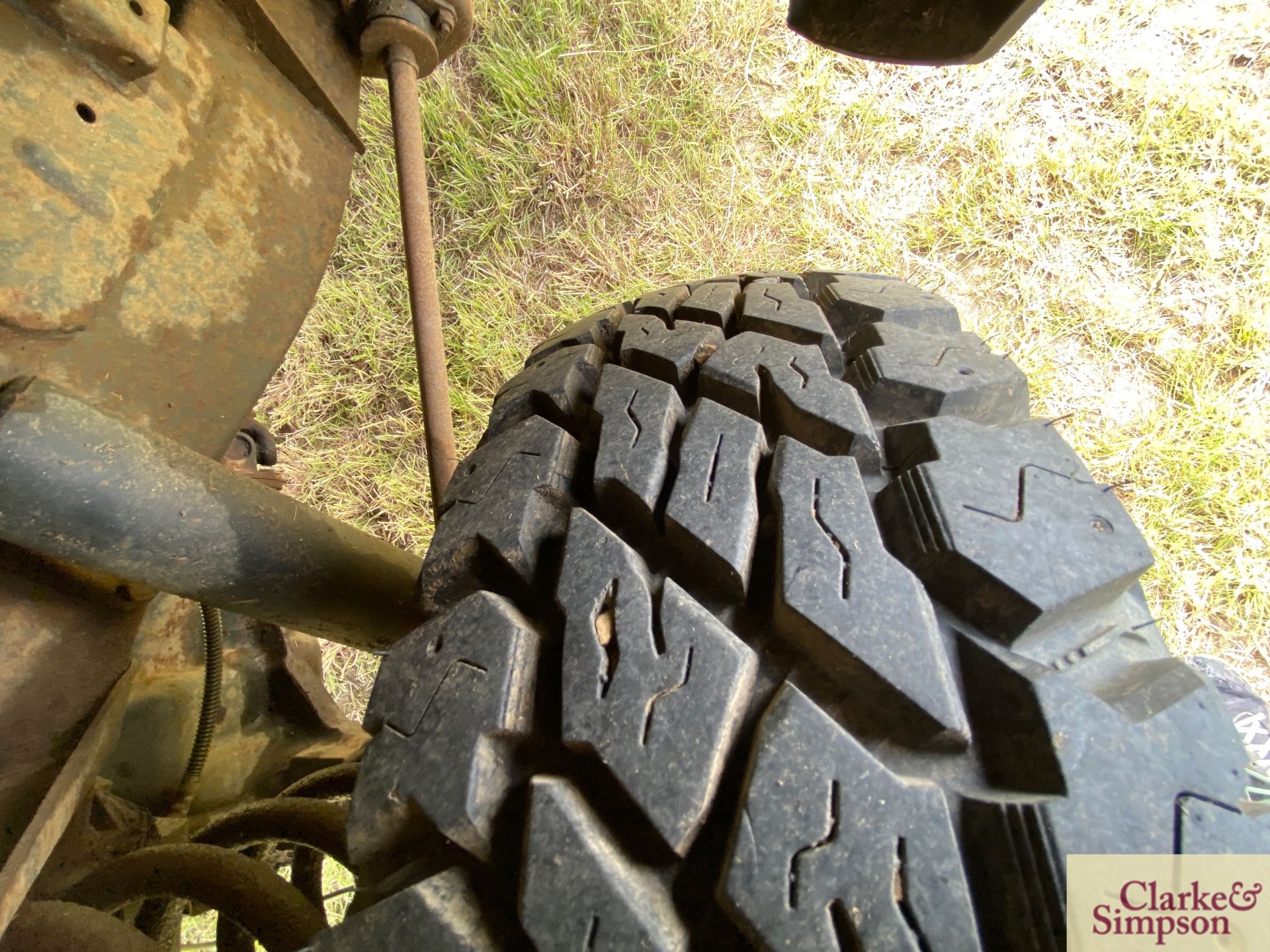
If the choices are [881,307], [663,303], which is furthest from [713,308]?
[881,307]

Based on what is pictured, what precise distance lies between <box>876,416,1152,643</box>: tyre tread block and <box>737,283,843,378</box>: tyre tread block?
171mm

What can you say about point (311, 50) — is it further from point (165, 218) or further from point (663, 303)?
point (663, 303)

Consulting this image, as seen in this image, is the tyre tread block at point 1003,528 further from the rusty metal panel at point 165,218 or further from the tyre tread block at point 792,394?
the rusty metal panel at point 165,218

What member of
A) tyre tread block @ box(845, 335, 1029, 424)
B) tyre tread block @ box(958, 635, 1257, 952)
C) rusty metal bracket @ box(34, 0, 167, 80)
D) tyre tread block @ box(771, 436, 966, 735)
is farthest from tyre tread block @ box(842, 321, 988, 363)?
rusty metal bracket @ box(34, 0, 167, 80)

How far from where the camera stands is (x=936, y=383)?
2.44ft

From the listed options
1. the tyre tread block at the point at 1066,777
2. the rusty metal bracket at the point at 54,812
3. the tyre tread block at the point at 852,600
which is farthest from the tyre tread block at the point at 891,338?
the rusty metal bracket at the point at 54,812

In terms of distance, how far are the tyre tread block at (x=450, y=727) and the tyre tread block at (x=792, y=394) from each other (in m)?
0.32

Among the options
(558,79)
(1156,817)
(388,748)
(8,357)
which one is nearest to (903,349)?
(1156,817)

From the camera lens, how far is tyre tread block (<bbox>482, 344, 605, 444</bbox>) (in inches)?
32.3

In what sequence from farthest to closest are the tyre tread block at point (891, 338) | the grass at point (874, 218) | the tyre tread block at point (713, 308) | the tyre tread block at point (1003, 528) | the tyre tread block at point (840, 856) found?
the grass at point (874, 218), the tyre tread block at point (713, 308), the tyre tread block at point (891, 338), the tyre tread block at point (1003, 528), the tyre tread block at point (840, 856)

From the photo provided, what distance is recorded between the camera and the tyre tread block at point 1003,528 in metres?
0.57

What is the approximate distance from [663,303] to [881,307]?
0.28 meters

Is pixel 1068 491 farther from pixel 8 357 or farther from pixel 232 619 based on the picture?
pixel 232 619

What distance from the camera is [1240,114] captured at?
1.52 meters
